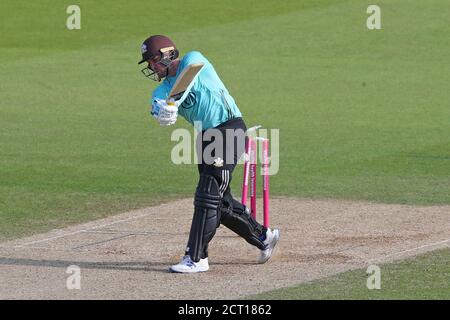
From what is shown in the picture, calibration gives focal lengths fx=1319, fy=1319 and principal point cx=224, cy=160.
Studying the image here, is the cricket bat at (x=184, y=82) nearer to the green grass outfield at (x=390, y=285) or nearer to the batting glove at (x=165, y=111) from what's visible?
the batting glove at (x=165, y=111)

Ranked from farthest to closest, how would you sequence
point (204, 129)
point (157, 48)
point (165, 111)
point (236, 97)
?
point (236, 97), point (204, 129), point (157, 48), point (165, 111)

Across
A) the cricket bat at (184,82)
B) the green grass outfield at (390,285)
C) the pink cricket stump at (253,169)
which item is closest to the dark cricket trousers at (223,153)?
the cricket bat at (184,82)

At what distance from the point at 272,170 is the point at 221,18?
15.1 metres

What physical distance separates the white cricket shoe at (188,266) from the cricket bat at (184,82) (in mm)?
1346

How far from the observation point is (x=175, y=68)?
11.0 meters

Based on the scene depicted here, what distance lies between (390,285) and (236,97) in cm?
1305

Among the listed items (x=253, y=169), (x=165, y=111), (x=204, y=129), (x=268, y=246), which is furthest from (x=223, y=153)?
(x=253, y=169)

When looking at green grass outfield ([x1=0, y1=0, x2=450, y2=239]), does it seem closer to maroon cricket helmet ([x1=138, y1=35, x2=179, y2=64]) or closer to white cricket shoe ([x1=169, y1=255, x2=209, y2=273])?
white cricket shoe ([x1=169, y1=255, x2=209, y2=273])

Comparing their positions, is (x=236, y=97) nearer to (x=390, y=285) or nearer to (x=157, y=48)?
(x=157, y=48)

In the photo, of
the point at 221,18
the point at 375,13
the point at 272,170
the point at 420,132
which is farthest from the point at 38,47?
the point at 272,170

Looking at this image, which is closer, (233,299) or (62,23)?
(233,299)

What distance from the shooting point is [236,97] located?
23.2 m
